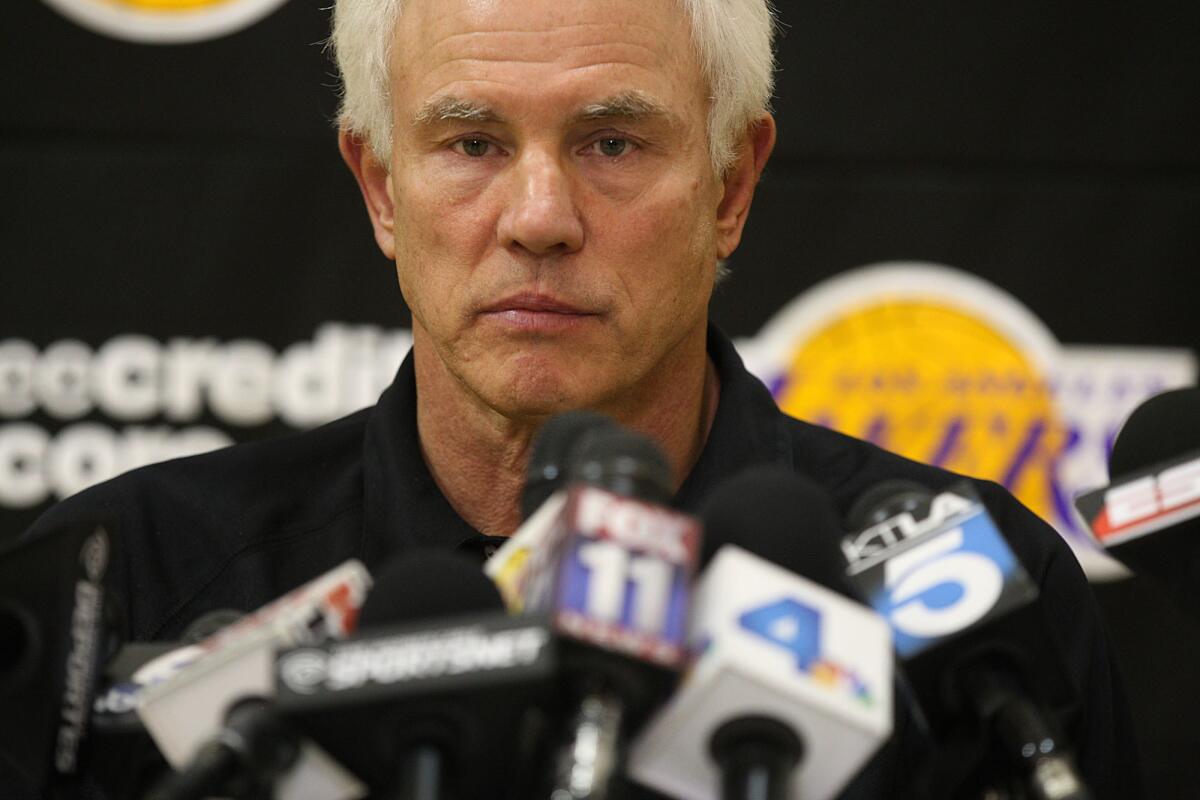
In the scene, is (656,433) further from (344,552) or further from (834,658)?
(834,658)

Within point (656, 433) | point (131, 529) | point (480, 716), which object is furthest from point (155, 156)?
point (480, 716)

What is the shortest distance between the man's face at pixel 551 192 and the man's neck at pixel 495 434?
0.28 ft

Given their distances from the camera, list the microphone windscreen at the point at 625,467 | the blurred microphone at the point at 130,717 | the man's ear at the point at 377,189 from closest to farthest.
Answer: the microphone windscreen at the point at 625,467 < the blurred microphone at the point at 130,717 < the man's ear at the point at 377,189

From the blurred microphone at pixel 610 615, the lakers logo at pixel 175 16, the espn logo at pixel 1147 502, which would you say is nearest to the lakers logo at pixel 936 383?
the lakers logo at pixel 175 16

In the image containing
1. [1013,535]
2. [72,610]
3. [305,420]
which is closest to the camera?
[72,610]

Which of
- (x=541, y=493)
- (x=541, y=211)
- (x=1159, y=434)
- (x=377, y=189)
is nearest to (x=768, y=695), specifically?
(x=541, y=493)

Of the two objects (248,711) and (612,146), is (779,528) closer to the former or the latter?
(248,711)

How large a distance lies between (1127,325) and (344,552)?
5.29 ft

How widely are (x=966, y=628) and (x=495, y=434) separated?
40.9 inches

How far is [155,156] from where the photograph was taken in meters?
3.06

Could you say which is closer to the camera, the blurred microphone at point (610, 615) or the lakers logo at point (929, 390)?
the blurred microphone at point (610, 615)

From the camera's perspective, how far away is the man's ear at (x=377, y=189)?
7.54ft

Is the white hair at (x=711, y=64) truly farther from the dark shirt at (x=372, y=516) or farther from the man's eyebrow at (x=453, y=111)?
the dark shirt at (x=372, y=516)

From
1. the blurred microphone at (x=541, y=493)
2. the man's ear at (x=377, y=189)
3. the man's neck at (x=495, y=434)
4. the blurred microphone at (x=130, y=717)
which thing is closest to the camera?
the blurred microphone at (x=541, y=493)
